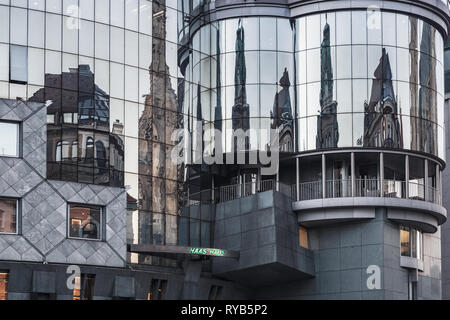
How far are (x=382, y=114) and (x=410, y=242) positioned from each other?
905 cm

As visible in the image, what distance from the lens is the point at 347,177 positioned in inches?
2662

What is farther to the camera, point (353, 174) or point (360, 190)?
point (360, 190)

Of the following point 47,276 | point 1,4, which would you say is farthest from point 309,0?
point 47,276

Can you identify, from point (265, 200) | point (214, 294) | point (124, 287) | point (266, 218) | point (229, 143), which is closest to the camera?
point (124, 287)

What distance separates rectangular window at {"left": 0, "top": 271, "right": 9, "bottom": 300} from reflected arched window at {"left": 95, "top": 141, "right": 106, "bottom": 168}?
30.4ft

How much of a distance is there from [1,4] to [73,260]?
15.4 meters

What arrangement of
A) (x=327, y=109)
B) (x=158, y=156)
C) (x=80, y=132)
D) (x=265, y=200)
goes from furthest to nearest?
(x=327, y=109), (x=265, y=200), (x=158, y=156), (x=80, y=132)

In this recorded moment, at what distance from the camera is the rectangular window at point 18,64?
57750 millimetres

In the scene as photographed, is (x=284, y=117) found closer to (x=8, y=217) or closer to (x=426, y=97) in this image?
(x=426, y=97)

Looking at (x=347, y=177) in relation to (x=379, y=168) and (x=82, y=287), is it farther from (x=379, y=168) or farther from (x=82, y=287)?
(x=82, y=287)

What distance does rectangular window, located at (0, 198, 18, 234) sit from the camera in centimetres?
5556

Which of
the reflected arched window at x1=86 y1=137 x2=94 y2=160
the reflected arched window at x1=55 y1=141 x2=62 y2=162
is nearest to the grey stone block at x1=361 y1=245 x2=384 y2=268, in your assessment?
the reflected arched window at x1=86 y1=137 x2=94 y2=160

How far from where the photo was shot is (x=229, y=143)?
66.9m

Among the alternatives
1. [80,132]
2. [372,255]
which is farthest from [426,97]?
[80,132]
